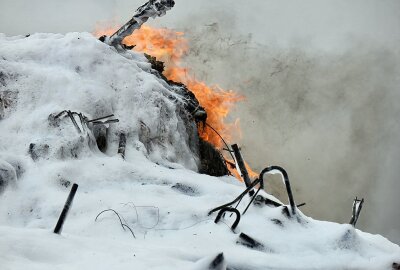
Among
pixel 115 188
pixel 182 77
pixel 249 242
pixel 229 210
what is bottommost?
pixel 249 242

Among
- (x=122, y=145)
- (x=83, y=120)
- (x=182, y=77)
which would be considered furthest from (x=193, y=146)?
(x=182, y=77)

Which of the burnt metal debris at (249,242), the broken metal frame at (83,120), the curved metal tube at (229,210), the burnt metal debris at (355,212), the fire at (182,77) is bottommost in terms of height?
the burnt metal debris at (249,242)

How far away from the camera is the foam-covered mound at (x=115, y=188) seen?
15.2ft

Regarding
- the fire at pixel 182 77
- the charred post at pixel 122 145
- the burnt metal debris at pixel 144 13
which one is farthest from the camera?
the fire at pixel 182 77

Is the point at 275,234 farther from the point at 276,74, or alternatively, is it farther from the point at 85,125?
the point at 276,74

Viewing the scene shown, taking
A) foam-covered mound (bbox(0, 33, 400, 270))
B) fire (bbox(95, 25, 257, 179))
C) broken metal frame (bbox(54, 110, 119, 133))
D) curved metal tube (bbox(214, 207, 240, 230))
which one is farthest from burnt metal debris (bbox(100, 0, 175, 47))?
curved metal tube (bbox(214, 207, 240, 230))

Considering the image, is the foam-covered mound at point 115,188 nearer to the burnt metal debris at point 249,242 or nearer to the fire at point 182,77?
the burnt metal debris at point 249,242

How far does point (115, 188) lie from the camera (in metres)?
7.82

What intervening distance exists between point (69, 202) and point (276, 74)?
3911 cm

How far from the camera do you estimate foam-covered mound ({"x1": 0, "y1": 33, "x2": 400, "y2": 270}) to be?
4.64 meters

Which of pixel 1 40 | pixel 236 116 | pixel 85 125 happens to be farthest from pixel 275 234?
pixel 236 116

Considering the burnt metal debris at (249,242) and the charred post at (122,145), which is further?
the charred post at (122,145)

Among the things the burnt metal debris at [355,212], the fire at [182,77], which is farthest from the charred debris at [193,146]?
the fire at [182,77]

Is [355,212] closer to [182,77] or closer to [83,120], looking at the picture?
[83,120]
